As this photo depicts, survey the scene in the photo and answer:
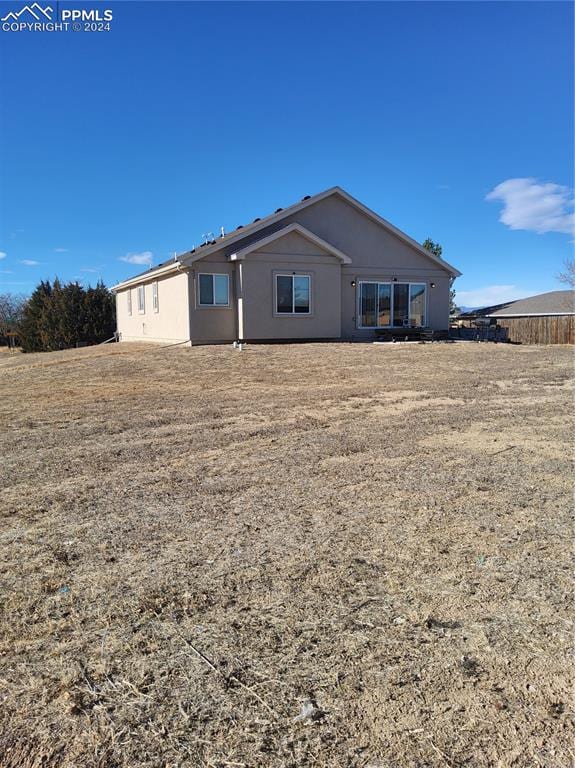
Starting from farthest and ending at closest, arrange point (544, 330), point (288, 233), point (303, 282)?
1. point (544, 330)
2. point (303, 282)
3. point (288, 233)

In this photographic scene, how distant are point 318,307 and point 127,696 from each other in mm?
16994

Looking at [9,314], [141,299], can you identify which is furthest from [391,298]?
[9,314]

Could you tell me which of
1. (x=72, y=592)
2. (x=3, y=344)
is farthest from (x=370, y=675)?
(x=3, y=344)

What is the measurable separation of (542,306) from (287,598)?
130 feet

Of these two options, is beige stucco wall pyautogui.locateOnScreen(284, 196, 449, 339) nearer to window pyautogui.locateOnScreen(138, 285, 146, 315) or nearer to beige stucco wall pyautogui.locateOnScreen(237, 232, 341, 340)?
beige stucco wall pyautogui.locateOnScreen(237, 232, 341, 340)

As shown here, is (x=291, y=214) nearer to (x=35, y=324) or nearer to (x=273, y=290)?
(x=273, y=290)

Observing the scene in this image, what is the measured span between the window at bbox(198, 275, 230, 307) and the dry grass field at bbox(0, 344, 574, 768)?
1129cm

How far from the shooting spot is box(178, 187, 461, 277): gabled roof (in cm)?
1680

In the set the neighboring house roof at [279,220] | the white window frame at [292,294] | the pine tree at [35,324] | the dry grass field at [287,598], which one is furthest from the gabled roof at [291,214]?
the pine tree at [35,324]

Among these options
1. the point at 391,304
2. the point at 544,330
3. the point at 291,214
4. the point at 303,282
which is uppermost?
the point at 291,214

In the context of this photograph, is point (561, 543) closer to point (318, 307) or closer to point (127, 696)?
point (127, 696)

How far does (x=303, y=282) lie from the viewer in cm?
1820

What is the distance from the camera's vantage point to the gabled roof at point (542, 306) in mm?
35500

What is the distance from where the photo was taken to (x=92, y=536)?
3500mm
